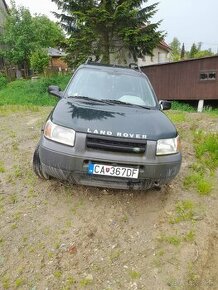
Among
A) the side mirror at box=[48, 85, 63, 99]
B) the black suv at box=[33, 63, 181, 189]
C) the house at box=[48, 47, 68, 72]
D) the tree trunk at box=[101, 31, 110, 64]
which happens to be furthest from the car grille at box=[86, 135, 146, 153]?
the house at box=[48, 47, 68, 72]

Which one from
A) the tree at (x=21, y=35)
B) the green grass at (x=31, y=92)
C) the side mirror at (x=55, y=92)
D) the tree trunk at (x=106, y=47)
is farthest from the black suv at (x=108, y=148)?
the tree at (x=21, y=35)

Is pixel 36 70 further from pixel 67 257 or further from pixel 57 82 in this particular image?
pixel 67 257

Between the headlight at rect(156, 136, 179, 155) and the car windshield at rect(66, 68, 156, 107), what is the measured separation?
1.06 metres

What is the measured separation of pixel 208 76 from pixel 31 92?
451 inches

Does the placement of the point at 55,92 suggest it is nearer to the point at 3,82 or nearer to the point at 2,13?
the point at 3,82

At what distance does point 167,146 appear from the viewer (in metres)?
3.37

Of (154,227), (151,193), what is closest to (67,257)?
(154,227)

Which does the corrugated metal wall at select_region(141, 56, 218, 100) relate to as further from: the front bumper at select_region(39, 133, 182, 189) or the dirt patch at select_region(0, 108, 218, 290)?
the front bumper at select_region(39, 133, 182, 189)

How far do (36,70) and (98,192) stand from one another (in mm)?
22144

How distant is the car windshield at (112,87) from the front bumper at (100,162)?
4.17ft

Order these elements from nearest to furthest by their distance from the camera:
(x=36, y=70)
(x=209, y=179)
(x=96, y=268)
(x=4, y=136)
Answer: (x=96, y=268), (x=209, y=179), (x=4, y=136), (x=36, y=70)

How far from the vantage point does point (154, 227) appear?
3.39 metres

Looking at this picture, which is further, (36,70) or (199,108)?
(36,70)

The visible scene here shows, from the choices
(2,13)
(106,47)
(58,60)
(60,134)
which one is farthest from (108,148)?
(2,13)
